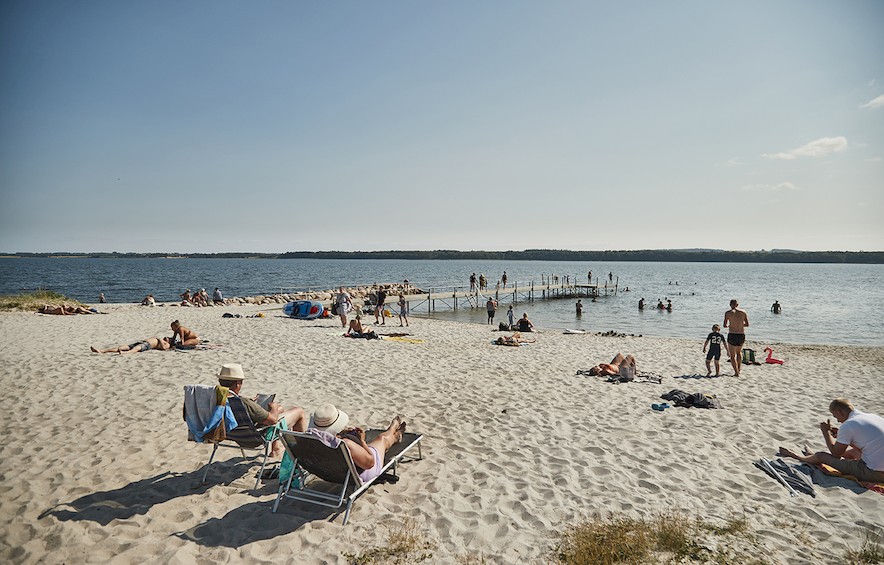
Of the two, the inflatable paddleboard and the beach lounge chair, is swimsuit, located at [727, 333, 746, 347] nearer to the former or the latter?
the beach lounge chair

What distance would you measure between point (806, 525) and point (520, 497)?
2510mm

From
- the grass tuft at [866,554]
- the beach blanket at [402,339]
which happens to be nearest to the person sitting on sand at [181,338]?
the beach blanket at [402,339]

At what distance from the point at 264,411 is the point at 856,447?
6461 millimetres

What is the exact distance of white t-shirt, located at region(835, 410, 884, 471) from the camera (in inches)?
195

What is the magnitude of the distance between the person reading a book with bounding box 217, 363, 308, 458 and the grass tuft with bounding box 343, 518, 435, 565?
180 cm

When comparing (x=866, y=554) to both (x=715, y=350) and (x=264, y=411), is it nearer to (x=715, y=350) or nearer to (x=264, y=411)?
(x=264, y=411)

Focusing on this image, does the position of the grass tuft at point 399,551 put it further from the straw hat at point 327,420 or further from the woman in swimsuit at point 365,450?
the straw hat at point 327,420

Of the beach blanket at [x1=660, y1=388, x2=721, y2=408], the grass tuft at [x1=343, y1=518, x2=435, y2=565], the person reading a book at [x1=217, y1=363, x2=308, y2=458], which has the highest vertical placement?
the person reading a book at [x1=217, y1=363, x2=308, y2=458]

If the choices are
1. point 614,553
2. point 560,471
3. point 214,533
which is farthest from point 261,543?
point 560,471

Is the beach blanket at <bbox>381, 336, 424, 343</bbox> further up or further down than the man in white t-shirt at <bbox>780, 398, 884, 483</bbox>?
further down

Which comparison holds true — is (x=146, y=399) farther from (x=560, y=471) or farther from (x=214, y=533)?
(x=560, y=471)

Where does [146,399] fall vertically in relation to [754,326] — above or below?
above

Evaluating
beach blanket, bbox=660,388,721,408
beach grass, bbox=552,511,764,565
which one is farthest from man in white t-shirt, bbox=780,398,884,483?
beach blanket, bbox=660,388,721,408

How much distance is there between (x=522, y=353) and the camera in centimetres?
1299
